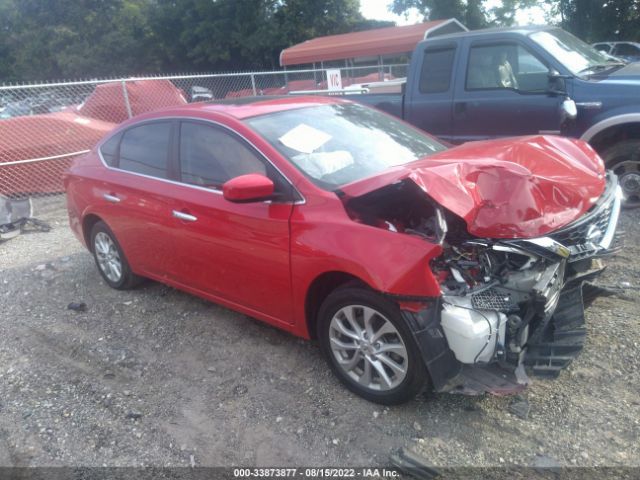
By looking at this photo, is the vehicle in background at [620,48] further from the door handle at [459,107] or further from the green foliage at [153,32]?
the green foliage at [153,32]

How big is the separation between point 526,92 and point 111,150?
437cm

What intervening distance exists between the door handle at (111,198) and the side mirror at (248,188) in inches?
72.7

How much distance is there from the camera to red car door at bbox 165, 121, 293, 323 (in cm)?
352

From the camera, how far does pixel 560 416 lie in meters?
3.03

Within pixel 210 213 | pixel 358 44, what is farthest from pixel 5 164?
pixel 358 44

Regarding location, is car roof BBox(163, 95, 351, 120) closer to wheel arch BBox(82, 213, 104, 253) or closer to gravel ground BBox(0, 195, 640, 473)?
wheel arch BBox(82, 213, 104, 253)

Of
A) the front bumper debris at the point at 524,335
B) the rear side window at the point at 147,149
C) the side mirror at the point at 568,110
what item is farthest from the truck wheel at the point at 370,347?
the side mirror at the point at 568,110

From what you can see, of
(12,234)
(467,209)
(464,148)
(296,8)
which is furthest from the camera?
(296,8)

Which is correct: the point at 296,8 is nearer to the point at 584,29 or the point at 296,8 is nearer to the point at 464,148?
the point at 584,29

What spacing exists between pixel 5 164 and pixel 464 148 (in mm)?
7858

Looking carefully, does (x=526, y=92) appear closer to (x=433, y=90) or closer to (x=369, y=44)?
(x=433, y=90)

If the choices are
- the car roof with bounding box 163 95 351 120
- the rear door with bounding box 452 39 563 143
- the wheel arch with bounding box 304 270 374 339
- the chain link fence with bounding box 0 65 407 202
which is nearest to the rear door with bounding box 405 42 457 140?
the rear door with bounding box 452 39 563 143

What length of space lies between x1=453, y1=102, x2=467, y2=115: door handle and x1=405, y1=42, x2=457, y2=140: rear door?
6cm

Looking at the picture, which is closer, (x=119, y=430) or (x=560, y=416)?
(x=560, y=416)
